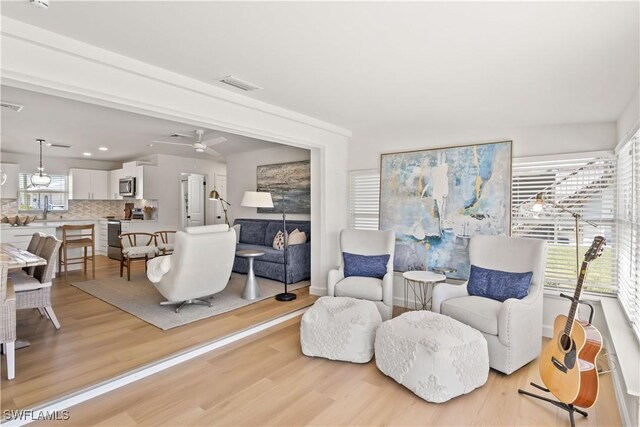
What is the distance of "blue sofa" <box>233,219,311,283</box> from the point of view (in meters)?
5.43

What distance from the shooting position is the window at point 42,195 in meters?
7.42

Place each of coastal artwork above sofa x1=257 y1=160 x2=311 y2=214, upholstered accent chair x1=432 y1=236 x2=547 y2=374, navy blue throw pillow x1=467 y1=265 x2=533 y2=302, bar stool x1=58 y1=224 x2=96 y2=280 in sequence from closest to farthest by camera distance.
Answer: upholstered accent chair x1=432 y1=236 x2=547 y2=374
navy blue throw pillow x1=467 y1=265 x2=533 y2=302
bar stool x1=58 y1=224 x2=96 y2=280
coastal artwork above sofa x1=257 y1=160 x2=311 y2=214

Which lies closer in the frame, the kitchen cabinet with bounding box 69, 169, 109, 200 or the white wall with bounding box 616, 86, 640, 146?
the white wall with bounding box 616, 86, 640, 146

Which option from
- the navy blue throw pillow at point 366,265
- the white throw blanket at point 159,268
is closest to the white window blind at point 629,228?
the navy blue throw pillow at point 366,265

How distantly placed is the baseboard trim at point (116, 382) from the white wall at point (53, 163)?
687 centimetres

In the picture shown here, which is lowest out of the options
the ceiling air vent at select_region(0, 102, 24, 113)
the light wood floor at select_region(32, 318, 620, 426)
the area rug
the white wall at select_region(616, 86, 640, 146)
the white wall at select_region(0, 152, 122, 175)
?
the light wood floor at select_region(32, 318, 620, 426)

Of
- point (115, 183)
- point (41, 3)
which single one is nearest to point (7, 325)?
point (41, 3)

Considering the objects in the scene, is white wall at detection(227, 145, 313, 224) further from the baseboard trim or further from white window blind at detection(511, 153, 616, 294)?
white window blind at detection(511, 153, 616, 294)

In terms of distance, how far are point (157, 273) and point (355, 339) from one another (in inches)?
95.7

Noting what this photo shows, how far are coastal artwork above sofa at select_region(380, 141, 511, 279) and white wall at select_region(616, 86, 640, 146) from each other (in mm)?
970

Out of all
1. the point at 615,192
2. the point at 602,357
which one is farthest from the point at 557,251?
the point at 602,357

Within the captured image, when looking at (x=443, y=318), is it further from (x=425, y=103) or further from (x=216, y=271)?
(x=216, y=271)

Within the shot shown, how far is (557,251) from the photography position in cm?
370

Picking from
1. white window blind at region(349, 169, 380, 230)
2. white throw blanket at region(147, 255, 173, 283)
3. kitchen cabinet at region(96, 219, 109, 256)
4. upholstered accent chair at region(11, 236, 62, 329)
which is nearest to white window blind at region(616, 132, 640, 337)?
white window blind at region(349, 169, 380, 230)
